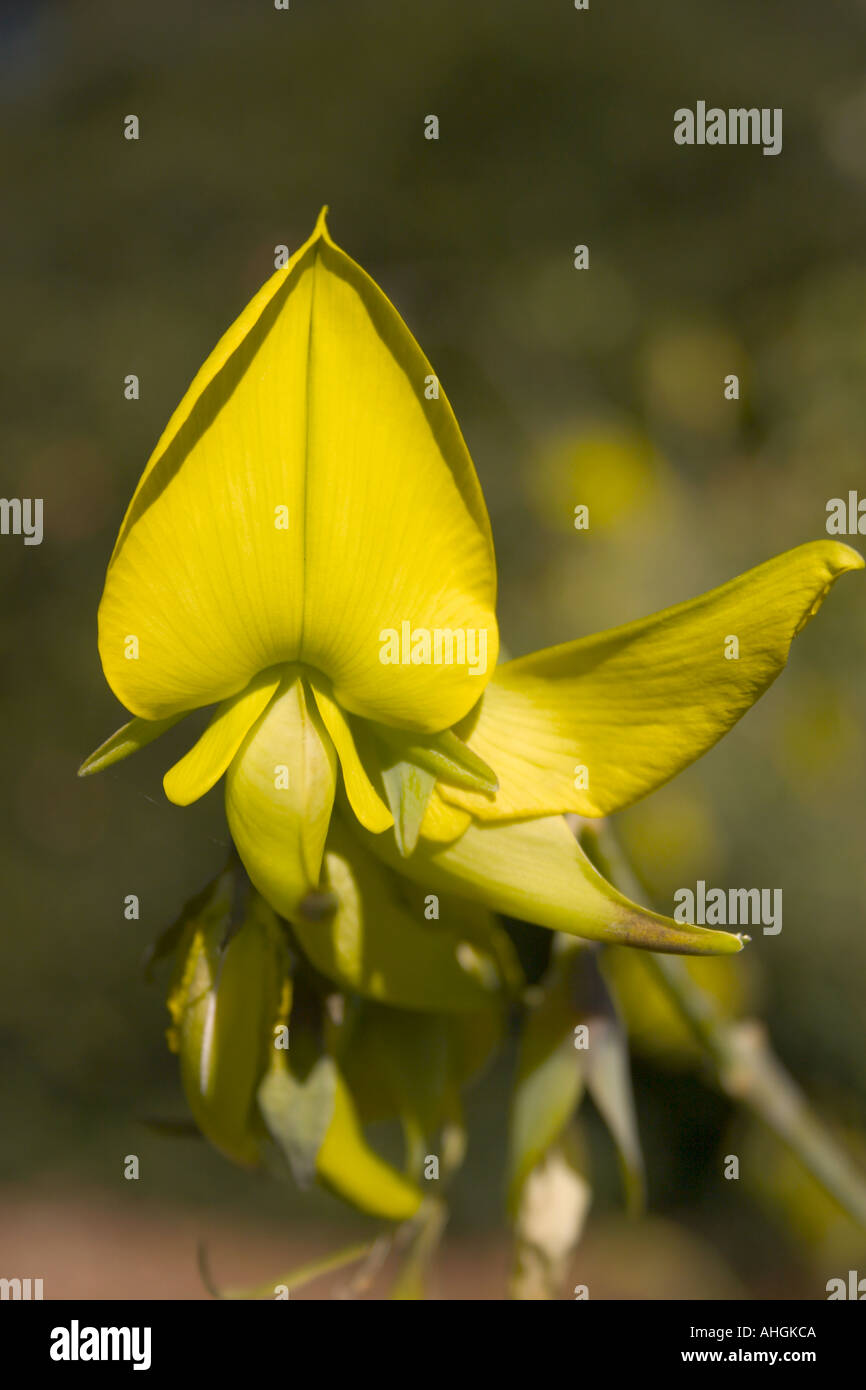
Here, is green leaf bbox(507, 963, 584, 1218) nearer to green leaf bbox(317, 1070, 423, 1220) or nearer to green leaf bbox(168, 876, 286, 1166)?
green leaf bbox(317, 1070, 423, 1220)

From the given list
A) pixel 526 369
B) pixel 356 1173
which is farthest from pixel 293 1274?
pixel 526 369

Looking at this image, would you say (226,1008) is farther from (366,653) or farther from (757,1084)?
(757,1084)

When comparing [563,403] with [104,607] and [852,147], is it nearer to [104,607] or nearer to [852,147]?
[852,147]

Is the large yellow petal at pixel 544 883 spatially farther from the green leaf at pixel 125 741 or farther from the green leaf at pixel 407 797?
the green leaf at pixel 125 741

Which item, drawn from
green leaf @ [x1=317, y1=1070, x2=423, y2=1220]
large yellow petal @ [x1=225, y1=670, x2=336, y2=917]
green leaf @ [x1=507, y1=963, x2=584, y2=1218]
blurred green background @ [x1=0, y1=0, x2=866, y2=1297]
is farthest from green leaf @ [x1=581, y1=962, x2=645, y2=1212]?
blurred green background @ [x1=0, y1=0, x2=866, y2=1297]

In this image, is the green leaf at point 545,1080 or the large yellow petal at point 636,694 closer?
the large yellow petal at point 636,694

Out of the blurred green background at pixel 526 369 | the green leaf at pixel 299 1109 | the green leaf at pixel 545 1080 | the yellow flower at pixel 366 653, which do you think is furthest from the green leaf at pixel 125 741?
the blurred green background at pixel 526 369

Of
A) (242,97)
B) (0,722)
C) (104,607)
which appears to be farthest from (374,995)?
(242,97)
